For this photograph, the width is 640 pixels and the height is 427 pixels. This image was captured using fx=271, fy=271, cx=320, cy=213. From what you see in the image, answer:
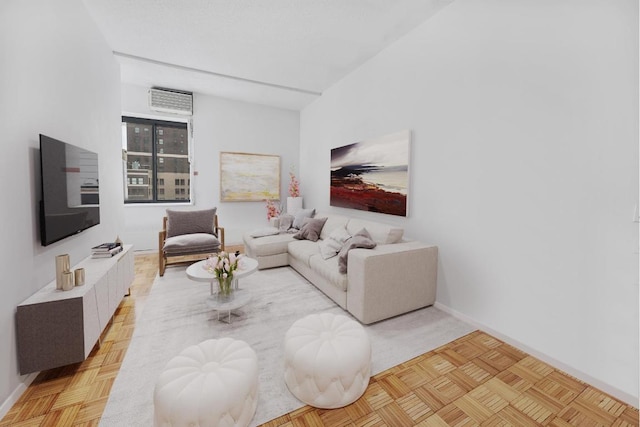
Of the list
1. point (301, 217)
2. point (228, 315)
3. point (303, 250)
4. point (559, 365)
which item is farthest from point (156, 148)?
point (559, 365)

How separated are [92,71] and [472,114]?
394cm

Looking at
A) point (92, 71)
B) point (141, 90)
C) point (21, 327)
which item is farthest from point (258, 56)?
point (21, 327)

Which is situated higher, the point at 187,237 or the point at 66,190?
the point at 66,190

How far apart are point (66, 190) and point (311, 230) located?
2.79 meters

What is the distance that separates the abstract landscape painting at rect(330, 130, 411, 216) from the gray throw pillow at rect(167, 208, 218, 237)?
2068mm

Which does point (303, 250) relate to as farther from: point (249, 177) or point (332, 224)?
point (249, 177)

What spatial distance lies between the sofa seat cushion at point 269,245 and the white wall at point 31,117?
1.87 metres

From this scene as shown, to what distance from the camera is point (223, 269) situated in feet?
7.88

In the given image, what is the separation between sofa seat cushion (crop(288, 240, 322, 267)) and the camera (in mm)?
3466

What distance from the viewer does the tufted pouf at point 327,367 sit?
5.05ft

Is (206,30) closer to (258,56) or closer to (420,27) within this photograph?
(258,56)

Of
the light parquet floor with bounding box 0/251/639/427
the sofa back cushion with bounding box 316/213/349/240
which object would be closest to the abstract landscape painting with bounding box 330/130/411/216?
the sofa back cushion with bounding box 316/213/349/240

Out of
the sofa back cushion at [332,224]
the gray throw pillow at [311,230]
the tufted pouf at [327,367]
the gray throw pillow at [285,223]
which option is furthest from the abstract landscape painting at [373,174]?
the tufted pouf at [327,367]

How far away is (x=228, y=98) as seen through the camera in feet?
Result: 17.9
